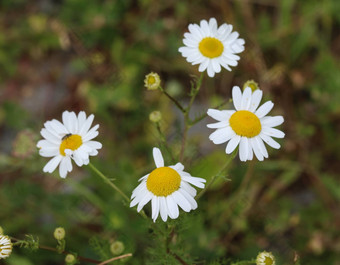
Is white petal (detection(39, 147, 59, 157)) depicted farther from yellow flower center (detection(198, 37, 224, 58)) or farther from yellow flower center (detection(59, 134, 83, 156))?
yellow flower center (detection(198, 37, 224, 58))

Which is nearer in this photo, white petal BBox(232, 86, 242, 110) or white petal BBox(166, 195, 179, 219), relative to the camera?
white petal BBox(166, 195, 179, 219)

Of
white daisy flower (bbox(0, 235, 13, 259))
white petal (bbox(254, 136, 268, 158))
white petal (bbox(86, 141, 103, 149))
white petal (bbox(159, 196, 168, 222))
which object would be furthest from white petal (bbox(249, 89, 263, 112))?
white daisy flower (bbox(0, 235, 13, 259))

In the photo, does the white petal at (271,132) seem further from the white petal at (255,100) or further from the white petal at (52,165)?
the white petal at (52,165)

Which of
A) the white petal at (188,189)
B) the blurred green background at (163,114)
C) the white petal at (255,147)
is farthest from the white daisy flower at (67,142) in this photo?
the blurred green background at (163,114)

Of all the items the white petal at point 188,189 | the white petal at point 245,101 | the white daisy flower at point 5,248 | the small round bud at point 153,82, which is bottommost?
the white daisy flower at point 5,248

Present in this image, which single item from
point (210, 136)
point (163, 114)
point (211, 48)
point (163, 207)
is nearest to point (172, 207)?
point (163, 207)

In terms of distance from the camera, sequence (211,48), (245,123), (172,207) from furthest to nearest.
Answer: (211,48), (245,123), (172,207)

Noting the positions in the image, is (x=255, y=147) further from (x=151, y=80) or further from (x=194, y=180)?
(x=151, y=80)
